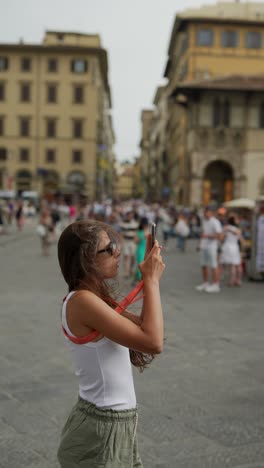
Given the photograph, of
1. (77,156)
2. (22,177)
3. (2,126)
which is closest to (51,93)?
(2,126)

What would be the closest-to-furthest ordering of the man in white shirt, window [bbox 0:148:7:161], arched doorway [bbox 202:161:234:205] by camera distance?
1. the man in white shirt
2. arched doorway [bbox 202:161:234:205]
3. window [bbox 0:148:7:161]

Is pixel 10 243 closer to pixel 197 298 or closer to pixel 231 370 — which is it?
pixel 197 298

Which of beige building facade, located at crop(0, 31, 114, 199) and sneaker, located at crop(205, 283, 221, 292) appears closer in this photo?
sneaker, located at crop(205, 283, 221, 292)

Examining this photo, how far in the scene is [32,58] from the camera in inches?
2491

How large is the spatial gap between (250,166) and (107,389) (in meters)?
39.9

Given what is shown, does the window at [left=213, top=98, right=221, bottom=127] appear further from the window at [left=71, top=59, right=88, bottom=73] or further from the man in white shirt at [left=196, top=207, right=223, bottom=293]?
the man in white shirt at [left=196, top=207, right=223, bottom=293]

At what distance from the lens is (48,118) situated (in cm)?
6353

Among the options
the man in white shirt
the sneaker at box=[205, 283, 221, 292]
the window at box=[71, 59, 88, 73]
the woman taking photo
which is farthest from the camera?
the window at box=[71, 59, 88, 73]

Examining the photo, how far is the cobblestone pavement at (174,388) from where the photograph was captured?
155 inches

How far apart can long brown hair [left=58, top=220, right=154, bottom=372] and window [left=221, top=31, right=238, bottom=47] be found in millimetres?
48523

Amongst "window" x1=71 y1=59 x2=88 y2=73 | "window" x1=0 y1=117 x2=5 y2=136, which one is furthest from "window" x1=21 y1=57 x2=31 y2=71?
"window" x1=0 y1=117 x2=5 y2=136

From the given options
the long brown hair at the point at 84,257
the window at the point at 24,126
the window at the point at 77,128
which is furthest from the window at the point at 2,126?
the long brown hair at the point at 84,257

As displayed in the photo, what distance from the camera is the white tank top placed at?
2.15 metres

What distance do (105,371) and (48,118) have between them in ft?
208
